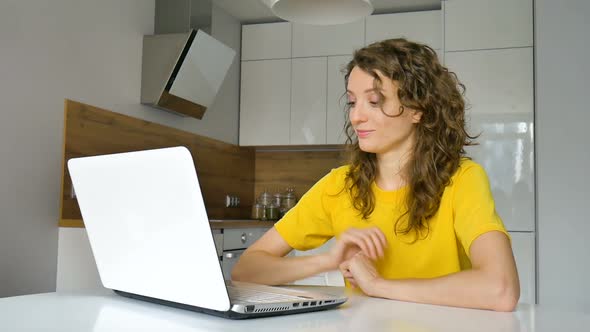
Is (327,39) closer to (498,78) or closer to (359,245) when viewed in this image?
(498,78)

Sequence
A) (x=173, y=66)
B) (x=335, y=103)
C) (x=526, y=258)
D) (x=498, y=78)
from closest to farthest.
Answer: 1. (x=173, y=66)
2. (x=526, y=258)
3. (x=498, y=78)
4. (x=335, y=103)

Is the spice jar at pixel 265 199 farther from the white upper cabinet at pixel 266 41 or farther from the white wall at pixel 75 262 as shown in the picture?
the white wall at pixel 75 262

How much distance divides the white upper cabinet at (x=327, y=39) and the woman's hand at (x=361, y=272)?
10.5 feet

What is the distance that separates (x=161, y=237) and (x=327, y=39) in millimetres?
3667

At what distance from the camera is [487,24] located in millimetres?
3807

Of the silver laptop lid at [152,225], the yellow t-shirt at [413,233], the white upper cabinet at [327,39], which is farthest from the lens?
the white upper cabinet at [327,39]

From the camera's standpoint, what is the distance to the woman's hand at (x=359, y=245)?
119 cm

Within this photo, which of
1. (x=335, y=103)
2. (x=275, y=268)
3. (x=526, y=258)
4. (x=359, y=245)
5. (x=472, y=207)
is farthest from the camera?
(x=335, y=103)

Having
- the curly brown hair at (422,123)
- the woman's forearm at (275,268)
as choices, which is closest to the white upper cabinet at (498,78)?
the curly brown hair at (422,123)

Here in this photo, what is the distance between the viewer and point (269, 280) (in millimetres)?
1441

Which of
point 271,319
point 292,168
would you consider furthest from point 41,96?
point 292,168

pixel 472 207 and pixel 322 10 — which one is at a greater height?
pixel 322 10

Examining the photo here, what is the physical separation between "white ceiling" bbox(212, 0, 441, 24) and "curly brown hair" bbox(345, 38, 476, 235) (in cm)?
270

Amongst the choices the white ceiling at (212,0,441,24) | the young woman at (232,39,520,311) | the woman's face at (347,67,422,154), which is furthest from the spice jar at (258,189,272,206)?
the woman's face at (347,67,422,154)
